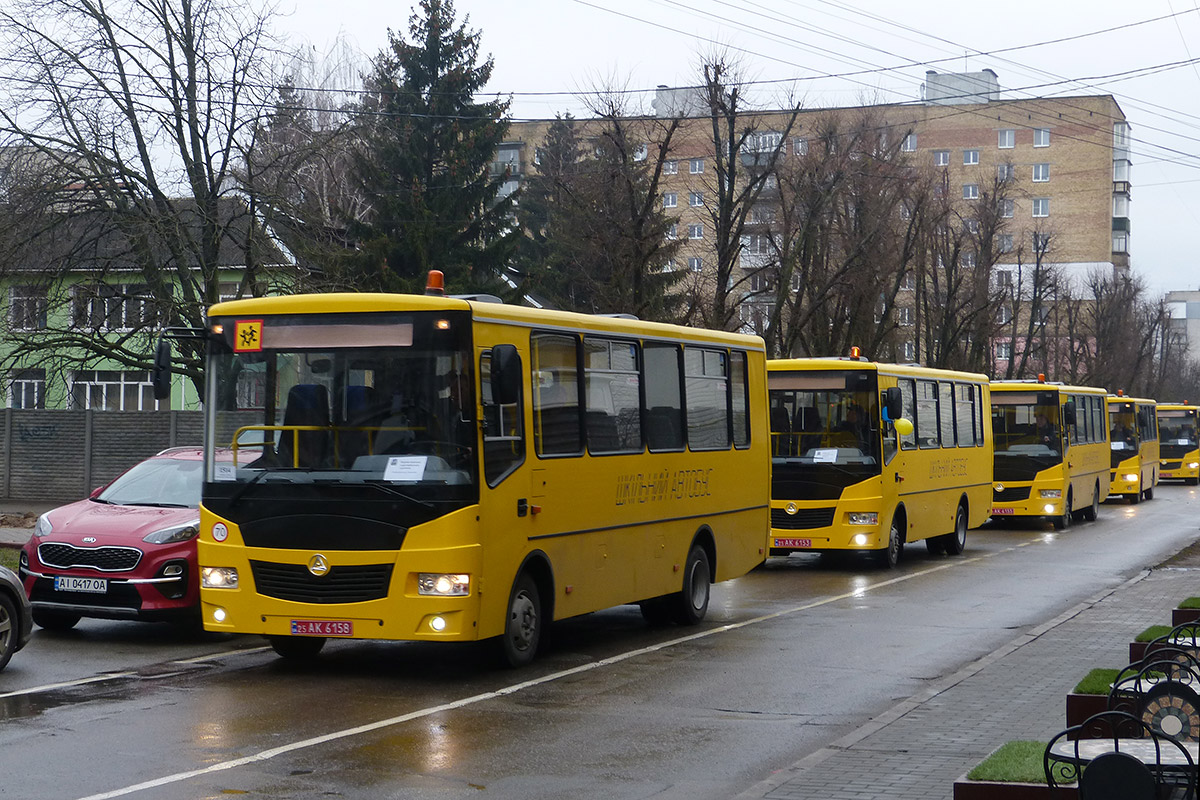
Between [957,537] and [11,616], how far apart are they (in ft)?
56.1

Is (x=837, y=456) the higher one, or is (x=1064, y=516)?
(x=837, y=456)

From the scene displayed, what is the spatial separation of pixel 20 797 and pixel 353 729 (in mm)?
2336

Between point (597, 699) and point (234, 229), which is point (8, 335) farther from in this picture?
point (597, 699)

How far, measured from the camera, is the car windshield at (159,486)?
1427cm

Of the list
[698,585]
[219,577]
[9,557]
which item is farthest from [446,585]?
[9,557]

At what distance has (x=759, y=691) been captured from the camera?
1098 cm

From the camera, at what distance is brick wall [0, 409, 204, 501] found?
104ft

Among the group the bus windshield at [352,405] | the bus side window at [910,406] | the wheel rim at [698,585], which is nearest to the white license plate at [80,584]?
the bus windshield at [352,405]

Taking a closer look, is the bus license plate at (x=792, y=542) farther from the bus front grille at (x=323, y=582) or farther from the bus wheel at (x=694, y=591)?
the bus front grille at (x=323, y=582)

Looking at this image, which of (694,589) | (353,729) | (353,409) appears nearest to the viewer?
(353,729)

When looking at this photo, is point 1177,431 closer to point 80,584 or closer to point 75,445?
point 75,445

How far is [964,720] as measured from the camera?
9.54 metres

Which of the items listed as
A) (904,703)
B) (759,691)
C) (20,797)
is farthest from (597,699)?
(20,797)

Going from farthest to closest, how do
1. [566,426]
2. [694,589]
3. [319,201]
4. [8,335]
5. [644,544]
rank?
[319,201] → [8,335] → [694,589] → [644,544] → [566,426]
